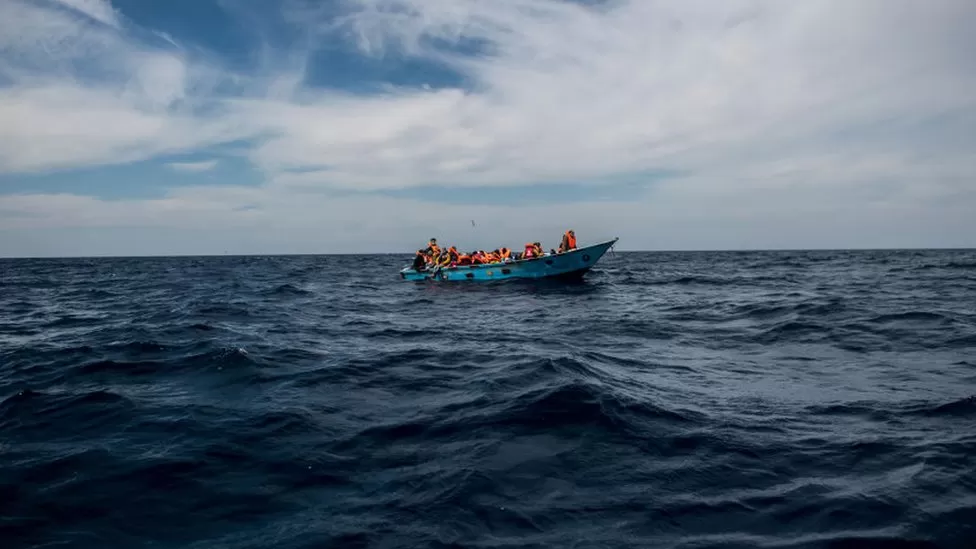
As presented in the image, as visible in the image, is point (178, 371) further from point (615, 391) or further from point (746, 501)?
point (746, 501)

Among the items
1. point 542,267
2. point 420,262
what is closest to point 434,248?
point 420,262

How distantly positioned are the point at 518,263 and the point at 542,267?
1.35 m

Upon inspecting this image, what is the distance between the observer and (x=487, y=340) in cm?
1490

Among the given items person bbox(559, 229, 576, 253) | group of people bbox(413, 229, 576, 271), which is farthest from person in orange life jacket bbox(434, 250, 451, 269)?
person bbox(559, 229, 576, 253)

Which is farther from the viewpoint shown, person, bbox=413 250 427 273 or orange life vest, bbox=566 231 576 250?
person, bbox=413 250 427 273

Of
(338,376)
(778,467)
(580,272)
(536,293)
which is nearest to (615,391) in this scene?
(778,467)

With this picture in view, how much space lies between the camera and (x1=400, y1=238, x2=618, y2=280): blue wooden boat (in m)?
30.3

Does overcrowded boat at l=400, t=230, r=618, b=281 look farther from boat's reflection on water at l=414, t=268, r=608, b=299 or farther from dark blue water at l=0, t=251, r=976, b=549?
dark blue water at l=0, t=251, r=976, b=549

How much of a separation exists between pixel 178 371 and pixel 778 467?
33.3 feet

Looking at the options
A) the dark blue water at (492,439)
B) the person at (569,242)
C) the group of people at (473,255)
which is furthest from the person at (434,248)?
the dark blue water at (492,439)

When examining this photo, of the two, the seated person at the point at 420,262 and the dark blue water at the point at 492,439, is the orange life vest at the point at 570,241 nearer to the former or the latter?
the seated person at the point at 420,262

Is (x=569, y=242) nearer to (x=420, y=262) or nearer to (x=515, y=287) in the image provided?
(x=515, y=287)

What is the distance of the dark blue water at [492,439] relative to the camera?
16.5 ft

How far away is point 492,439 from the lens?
7.11 meters
